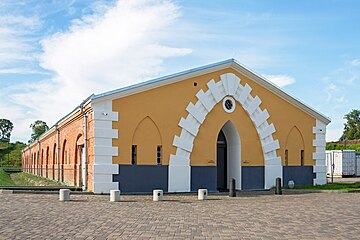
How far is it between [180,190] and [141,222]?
10081mm

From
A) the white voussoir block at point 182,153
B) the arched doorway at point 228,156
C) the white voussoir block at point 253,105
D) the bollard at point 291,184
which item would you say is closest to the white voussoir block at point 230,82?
the white voussoir block at point 253,105

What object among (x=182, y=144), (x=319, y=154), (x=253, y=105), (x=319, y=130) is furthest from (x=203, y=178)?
(x=319, y=130)

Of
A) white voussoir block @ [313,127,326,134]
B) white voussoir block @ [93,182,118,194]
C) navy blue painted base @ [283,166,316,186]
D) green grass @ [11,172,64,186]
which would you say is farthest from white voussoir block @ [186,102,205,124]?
green grass @ [11,172,64,186]

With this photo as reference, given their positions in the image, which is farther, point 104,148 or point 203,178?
point 203,178

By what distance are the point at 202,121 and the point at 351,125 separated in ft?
276

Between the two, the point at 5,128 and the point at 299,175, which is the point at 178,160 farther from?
the point at 5,128

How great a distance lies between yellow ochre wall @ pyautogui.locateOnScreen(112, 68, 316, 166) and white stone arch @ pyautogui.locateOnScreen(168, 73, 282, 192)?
229mm

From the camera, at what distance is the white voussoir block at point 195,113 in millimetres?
22156

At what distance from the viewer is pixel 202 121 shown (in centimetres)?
2239

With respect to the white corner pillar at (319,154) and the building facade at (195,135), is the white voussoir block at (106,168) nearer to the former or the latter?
the building facade at (195,135)

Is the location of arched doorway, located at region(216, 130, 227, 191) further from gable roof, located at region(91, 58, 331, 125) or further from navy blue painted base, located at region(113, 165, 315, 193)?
gable roof, located at region(91, 58, 331, 125)

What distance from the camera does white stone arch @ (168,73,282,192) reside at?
2173 centimetres

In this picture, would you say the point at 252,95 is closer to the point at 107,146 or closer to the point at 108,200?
the point at 107,146

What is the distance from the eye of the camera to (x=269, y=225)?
455 inches
